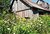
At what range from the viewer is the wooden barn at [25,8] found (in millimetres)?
25719

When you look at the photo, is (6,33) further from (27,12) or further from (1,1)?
(1,1)

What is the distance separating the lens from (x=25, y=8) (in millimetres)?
27016

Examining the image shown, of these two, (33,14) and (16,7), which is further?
(16,7)

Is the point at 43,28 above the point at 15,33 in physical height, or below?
below

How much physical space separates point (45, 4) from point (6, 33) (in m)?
28.0

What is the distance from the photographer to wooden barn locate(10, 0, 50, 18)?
2572cm

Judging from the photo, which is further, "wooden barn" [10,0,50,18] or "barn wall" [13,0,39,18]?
"barn wall" [13,0,39,18]

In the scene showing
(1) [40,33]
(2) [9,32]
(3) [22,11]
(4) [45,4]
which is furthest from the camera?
(4) [45,4]

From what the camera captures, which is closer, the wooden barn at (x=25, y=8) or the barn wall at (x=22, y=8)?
the wooden barn at (x=25, y=8)

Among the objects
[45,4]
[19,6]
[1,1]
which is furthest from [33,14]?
[45,4]

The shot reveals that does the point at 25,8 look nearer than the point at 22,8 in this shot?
Yes

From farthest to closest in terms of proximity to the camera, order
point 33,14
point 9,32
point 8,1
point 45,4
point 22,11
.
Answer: point 45,4
point 8,1
point 22,11
point 33,14
point 9,32

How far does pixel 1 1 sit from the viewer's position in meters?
28.5

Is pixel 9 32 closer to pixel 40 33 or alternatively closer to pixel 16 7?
pixel 40 33
